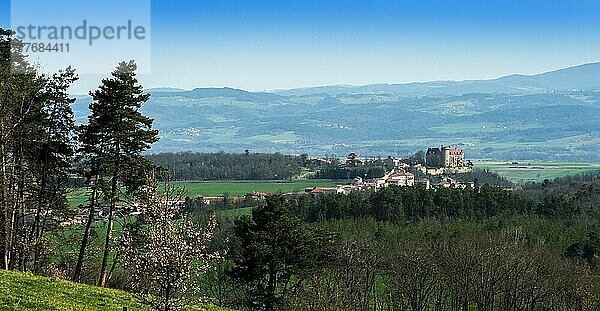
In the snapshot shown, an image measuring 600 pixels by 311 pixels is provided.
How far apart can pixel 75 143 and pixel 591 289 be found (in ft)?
101

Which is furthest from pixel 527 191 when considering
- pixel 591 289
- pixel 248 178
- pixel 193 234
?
pixel 193 234

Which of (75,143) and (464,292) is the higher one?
(75,143)

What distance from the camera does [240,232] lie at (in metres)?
33.1

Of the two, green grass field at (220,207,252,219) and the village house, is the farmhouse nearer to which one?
the village house

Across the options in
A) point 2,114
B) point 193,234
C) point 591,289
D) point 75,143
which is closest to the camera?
point 193,234

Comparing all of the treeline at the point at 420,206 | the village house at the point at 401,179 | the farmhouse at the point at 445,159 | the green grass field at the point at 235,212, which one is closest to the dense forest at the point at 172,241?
the treeline at the point at 420,206

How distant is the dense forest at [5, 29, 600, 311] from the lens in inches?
581

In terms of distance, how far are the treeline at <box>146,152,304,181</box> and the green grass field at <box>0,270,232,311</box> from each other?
3928 inches

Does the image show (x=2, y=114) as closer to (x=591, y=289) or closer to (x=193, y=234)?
(x=193, y=234)

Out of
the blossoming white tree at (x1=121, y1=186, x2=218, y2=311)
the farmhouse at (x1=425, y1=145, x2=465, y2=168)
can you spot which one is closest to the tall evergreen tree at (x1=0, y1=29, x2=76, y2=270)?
the blossoming white tree at (x1=121, y1=186, x2=218, y2=311)

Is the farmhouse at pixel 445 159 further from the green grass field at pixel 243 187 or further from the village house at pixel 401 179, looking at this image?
the green grass field at pixel 243 187

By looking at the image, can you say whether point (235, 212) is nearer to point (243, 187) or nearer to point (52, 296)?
point (243, 187)

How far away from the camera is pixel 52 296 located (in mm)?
15492

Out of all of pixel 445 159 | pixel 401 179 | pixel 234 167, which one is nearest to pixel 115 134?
pixel 401 179
